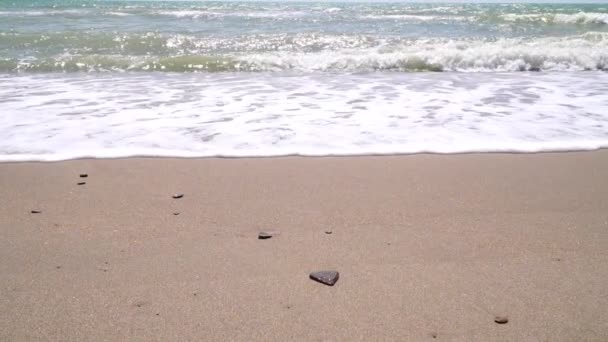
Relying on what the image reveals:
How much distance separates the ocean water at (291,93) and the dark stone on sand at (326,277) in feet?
5.32

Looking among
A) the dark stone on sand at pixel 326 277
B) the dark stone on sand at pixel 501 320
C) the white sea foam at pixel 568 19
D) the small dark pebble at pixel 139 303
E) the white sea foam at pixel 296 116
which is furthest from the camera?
the white sea foam at pixel 568 19

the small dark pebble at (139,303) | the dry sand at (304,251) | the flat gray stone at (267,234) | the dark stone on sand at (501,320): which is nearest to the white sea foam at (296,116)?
the dry sand at (304,251)

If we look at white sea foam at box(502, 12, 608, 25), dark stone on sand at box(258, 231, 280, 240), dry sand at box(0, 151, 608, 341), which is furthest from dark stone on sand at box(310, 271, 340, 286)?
white sea foam at box(502, 12, 608, 25)

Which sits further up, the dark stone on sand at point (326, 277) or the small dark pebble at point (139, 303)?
the dark stone on sand at point (326, 277)

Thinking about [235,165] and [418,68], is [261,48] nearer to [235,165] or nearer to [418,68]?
[418,68]

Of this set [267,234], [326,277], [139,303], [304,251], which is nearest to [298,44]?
[267,234]

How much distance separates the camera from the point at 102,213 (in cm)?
252

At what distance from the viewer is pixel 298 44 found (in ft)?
33.0

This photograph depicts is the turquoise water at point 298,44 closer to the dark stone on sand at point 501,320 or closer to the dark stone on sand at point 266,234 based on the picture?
the dark stone on sand at point 266,234

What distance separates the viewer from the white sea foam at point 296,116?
3.60m

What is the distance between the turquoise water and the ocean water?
4 cm

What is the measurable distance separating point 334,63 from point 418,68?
1.33 meters

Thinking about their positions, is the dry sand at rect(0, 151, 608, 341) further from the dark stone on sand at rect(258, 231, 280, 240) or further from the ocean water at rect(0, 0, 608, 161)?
the ocean water at rect(0, 0, 608, 161)

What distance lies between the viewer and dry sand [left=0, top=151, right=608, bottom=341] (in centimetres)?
166
